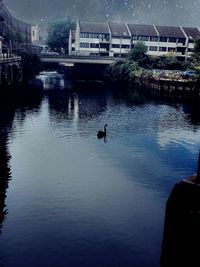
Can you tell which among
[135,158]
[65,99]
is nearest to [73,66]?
[65,99]

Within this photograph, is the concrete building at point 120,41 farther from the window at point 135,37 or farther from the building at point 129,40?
the window at point 135,37

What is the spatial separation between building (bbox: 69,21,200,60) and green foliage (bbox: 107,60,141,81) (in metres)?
19.3

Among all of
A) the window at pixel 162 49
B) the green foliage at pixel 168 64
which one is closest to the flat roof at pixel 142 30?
the window at pixel 162 49

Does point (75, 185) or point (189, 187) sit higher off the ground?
point (189, 187)

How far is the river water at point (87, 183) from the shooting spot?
815 inches

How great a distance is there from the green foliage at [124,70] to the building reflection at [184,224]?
94.0 m

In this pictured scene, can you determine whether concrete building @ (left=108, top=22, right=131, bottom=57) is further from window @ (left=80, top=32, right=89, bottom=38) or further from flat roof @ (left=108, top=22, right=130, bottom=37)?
window @ (left=80, top=32, right=89, bottom=38)

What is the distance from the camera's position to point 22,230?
22.4 meters

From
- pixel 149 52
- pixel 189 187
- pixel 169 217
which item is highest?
pixel 149 52

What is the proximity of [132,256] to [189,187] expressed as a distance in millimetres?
6717

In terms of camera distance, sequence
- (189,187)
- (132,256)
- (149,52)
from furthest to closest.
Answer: (149,52), (132,256), (189,187)

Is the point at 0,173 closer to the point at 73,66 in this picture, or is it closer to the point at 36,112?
the point at 36,112

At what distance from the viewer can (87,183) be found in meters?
30.2

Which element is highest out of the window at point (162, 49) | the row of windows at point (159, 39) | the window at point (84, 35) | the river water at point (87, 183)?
the window at point (84, 35)
